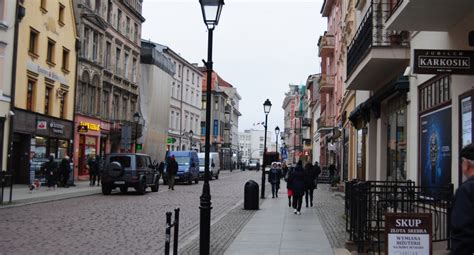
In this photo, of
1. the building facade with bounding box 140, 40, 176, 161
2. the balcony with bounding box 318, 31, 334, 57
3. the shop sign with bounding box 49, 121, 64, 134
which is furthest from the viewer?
the building facade with bounding box 140, 40, 176, 161

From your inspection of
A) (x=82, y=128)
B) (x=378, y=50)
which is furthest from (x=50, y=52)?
(x=378, y=50)

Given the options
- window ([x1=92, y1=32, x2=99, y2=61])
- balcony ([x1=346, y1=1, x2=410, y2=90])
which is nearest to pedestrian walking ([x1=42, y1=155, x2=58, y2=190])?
window ([x1=92, y1=32, x2=99, y2=61])

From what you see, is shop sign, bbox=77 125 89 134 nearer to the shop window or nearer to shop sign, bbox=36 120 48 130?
shop sign, bbox=36 120 48 130

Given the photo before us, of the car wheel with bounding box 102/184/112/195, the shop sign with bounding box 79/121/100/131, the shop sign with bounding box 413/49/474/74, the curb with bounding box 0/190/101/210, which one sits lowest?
the curb with bounding box 0/190/101/210

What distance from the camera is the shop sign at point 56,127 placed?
33812 mm

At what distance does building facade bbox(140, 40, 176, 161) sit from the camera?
52.2m

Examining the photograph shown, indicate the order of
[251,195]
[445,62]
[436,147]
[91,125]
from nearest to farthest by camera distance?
[445,62], [436,147], [251,195], [91,125]

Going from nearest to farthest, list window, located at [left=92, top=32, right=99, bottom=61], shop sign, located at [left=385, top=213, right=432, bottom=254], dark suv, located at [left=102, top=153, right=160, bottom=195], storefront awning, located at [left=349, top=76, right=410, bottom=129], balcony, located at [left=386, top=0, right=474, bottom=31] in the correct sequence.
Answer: shop sign, located at [left=385, top=213, right=432, bottom=254] < balcony, located at [left=386, top=0, right=474, bottom=31] < storefront awning, located at [left=349, top=76, right=410, bottom=129] < dark suv, located at [left=102, top=153, right=160, bottom=195] < window, located at [left=92, top=32, right=99, bottom=61]

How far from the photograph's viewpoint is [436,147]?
39.3ft

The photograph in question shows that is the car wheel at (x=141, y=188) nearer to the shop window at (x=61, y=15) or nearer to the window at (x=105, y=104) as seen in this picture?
the shop window at (x=61, y=15)

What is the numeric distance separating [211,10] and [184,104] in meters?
65.6

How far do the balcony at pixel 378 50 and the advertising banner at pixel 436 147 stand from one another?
2.01 meters

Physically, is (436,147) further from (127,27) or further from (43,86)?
(127,27)

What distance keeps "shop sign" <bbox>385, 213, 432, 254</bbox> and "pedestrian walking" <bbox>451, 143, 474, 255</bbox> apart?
205cm
